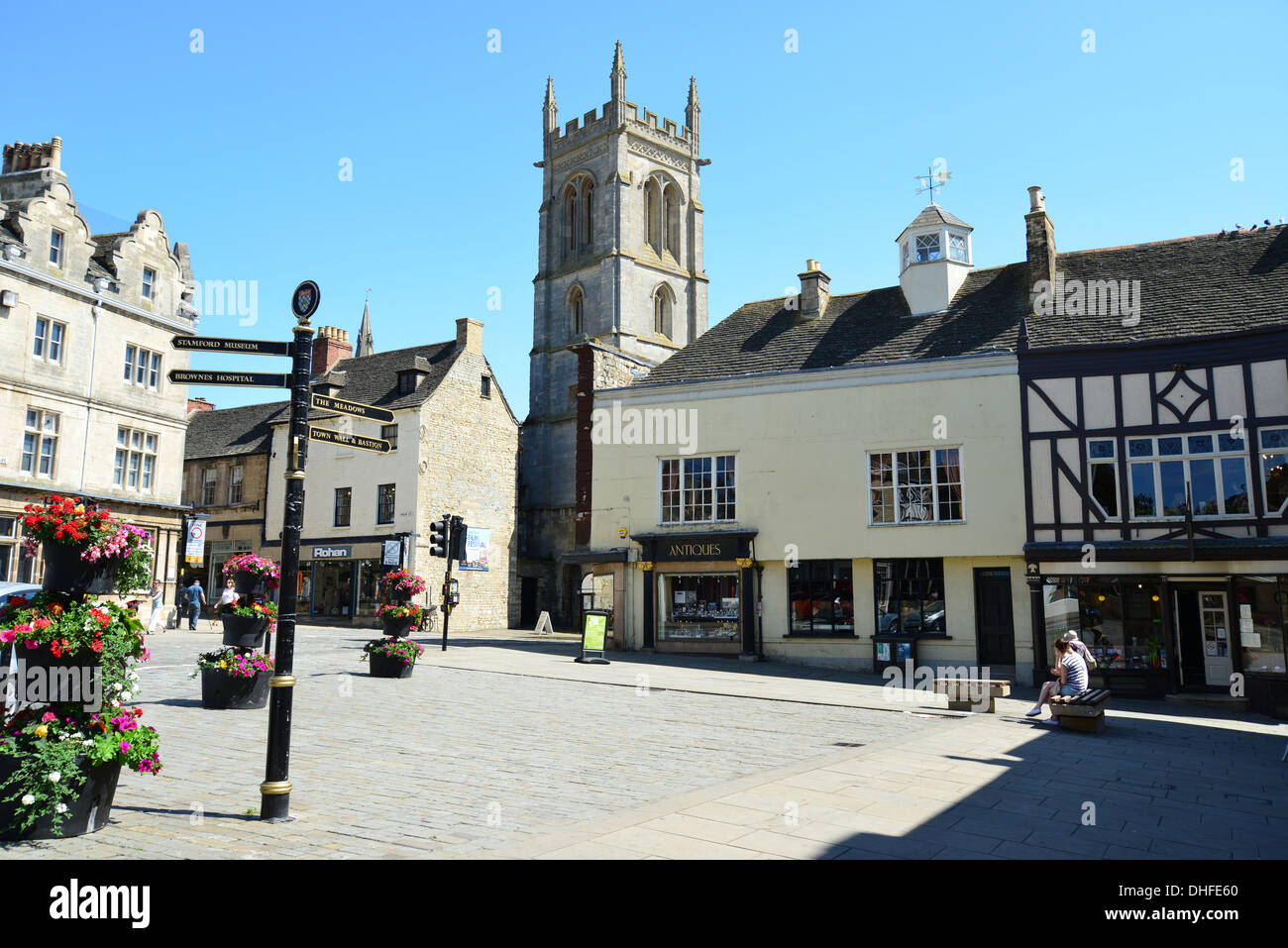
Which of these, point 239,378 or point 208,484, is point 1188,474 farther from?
point 208,484

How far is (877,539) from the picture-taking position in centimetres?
2289

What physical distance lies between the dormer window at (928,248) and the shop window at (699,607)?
35.3ft

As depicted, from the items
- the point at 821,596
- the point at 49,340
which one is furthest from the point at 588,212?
the point at 821,596

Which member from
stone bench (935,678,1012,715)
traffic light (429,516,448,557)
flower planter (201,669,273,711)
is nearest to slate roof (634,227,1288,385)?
traffic light (429,516,448,557)

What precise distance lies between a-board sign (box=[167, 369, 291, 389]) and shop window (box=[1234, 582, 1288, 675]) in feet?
64.9

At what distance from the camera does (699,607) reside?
2520 centimetres

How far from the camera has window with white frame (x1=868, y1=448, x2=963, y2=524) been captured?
22484mm

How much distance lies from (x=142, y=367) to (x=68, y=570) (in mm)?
28842

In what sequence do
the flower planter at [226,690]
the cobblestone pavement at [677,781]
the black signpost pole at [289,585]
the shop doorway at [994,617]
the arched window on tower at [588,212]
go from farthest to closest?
the arched window on tower at [588,212] < the shop doorway at [994,617] < the flower planter at [226,690] < the black signpost pole at [289,585] < the cobblestone pavement at [677,781]

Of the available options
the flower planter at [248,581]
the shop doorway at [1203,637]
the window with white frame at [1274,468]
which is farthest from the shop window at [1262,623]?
the flower planter at [248,581]

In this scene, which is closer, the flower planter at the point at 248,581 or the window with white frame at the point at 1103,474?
the flower planter at the point at 248,581

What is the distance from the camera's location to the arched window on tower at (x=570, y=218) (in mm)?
56253

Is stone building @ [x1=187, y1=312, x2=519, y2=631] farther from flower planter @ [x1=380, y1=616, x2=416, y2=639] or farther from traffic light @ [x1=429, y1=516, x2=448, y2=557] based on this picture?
flower planter @ [x1=380, y1=616, x2=416, y2=639]

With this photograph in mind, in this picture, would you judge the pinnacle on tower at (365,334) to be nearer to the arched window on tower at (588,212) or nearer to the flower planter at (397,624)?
the arched window on tower at (588,212)
